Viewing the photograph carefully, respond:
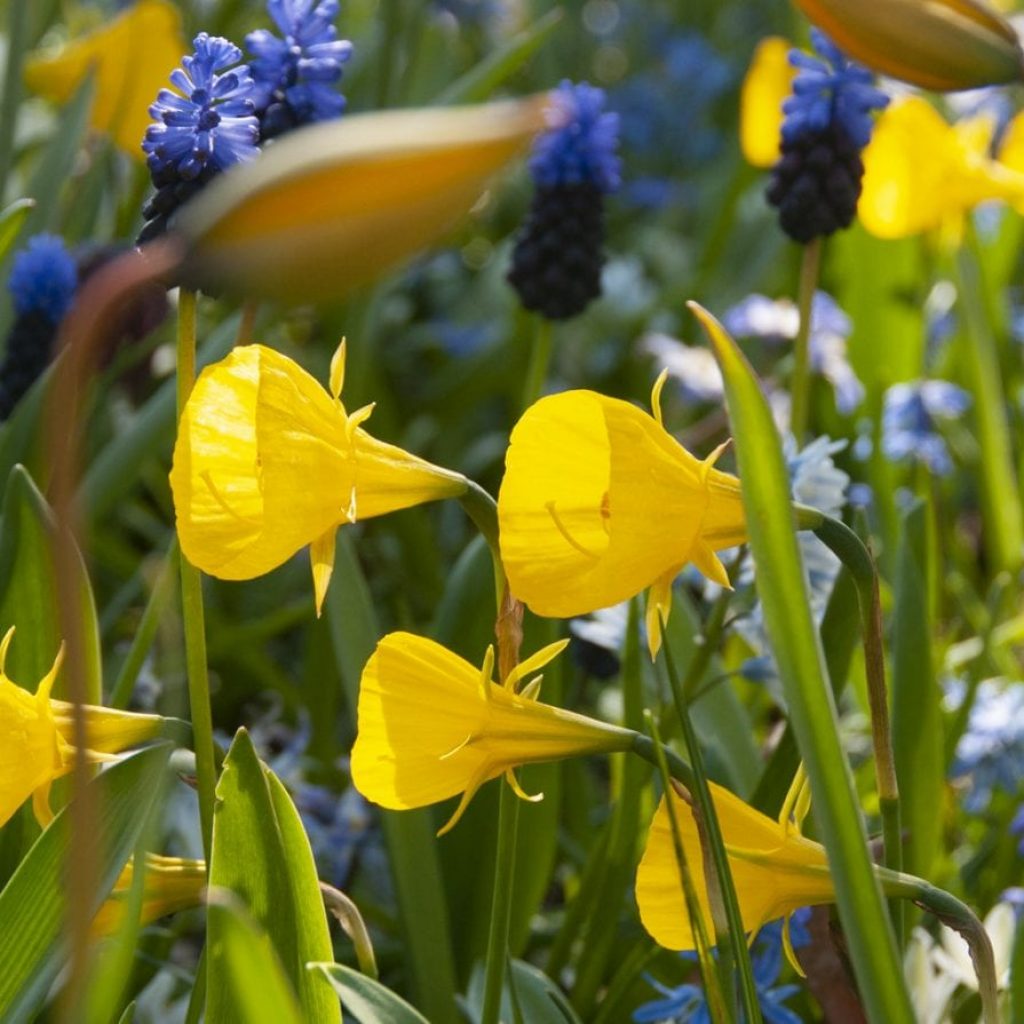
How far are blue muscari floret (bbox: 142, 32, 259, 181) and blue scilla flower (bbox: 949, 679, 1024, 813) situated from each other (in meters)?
0.99

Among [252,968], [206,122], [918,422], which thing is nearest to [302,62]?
[206,122]

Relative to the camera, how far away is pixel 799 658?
711 millimetres

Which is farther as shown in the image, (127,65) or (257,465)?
(127,65)

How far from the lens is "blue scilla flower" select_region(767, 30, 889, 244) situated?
1.46m

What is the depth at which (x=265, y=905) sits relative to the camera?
91 centimetres

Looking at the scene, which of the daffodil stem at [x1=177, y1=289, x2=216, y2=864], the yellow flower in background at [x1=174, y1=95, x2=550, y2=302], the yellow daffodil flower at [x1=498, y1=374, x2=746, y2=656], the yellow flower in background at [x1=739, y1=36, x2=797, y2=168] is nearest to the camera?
the yellow flower in background at [x1=174, y1=95, x2=550, y2=302]

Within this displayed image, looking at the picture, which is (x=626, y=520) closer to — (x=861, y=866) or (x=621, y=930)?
(x=861, y=866)

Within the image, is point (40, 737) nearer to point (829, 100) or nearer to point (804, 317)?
point (804, 317)

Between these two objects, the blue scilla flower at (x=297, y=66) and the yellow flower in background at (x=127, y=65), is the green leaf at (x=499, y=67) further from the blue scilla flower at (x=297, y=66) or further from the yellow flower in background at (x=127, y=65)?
the blue scilla flower at (x=297, y=66)

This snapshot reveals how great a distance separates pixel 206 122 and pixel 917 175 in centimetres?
114

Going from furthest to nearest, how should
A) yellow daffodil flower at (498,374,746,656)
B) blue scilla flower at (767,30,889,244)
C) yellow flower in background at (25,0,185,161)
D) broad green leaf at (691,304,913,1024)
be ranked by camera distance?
yellow flower in background at (25,0,185,161) → blue scilla flower at (767,30,889,244) → yellow daffodil flower at (498,374,746,656) → broad green leaf at (691,304,913,1024)

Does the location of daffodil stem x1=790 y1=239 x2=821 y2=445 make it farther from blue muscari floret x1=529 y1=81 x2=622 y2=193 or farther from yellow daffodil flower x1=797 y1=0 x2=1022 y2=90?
yellow daffodil flower x1=797 y1=0 x2=1022 y2=90

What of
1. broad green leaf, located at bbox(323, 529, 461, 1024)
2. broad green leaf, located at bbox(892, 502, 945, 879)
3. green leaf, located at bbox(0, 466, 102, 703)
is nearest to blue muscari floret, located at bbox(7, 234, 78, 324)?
green leaf, located at bbox(0, 466, 102, 703)

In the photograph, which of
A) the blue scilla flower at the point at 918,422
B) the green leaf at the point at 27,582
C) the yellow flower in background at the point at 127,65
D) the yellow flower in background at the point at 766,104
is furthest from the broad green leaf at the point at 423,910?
the yellow flower in background at the point at 127,65
